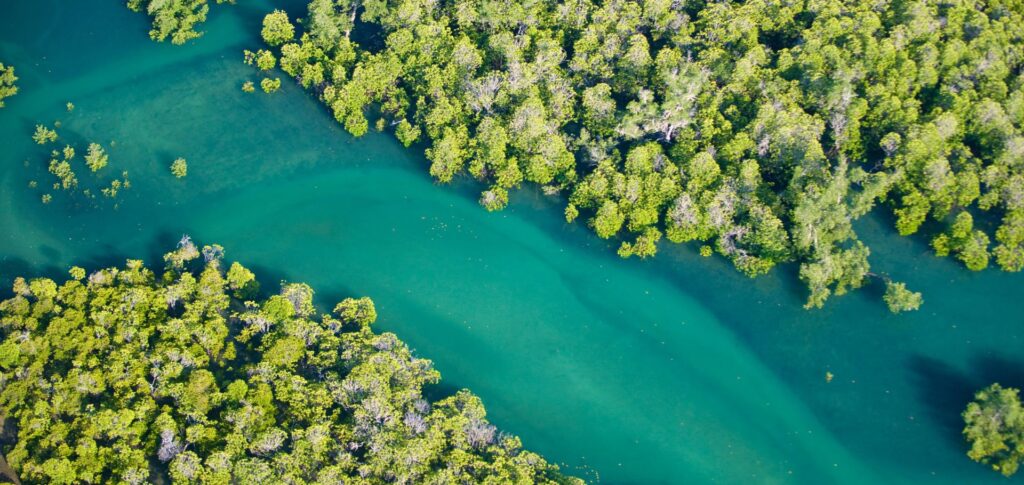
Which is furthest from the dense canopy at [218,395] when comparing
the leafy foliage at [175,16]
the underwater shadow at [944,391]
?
the leafy foliage at [175,16]

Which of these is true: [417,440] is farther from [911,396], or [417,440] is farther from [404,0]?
[404,0]

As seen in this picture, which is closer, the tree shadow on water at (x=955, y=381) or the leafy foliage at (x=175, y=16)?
the tree shadow on water at (x=955, y=381)

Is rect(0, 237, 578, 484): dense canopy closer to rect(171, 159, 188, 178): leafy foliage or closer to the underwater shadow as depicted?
rect(171, 159, 188, 178): leafy foliage

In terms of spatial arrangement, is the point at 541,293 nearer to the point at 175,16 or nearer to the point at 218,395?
the point at 218,395

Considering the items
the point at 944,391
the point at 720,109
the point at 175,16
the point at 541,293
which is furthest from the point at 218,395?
the point at 944,391

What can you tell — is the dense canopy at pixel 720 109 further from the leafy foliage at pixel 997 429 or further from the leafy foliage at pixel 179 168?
the leafy foliage at pixel 179 168

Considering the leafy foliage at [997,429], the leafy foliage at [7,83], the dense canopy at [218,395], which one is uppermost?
the leafy foliage at [997,429]

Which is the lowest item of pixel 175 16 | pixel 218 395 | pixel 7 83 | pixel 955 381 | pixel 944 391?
pixel 218 395

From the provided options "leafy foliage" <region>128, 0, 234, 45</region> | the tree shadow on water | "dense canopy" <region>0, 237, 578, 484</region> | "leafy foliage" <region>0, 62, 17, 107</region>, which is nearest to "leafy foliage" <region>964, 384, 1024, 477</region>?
the tree shadow on water
